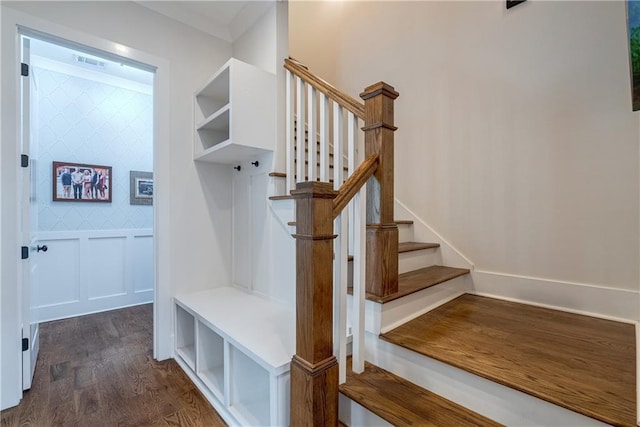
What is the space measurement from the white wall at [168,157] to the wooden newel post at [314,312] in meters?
1.48

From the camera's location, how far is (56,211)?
3.11m

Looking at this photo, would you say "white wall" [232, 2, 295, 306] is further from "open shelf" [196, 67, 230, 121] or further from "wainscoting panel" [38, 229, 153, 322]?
"wainscoting panel" [38, 229, 153, 322]

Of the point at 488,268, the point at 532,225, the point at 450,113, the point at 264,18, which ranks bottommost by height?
the point at 488,268

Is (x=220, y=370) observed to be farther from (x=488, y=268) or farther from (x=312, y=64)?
(x=312, y=64)

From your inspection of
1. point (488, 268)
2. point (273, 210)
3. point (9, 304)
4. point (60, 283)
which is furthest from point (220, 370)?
point (60, 283)

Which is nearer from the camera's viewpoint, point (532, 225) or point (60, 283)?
point (532, 225)

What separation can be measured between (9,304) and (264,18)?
246 centimetres

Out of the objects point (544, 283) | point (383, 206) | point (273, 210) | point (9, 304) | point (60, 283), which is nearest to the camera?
point (383, 206)

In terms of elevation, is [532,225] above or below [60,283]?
above

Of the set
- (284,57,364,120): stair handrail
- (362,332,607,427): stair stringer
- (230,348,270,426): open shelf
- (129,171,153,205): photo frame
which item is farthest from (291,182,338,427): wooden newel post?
(129,171,153,205): photo frame

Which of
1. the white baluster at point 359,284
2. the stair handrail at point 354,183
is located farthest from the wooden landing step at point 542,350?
the stair handrail at point 354,183

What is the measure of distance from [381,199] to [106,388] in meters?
2.04

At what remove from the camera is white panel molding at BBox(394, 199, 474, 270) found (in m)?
2.22

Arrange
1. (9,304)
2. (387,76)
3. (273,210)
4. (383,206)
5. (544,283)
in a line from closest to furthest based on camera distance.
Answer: (383,206) → (9,304) → (544,283) → (273,210) → (387,76)
